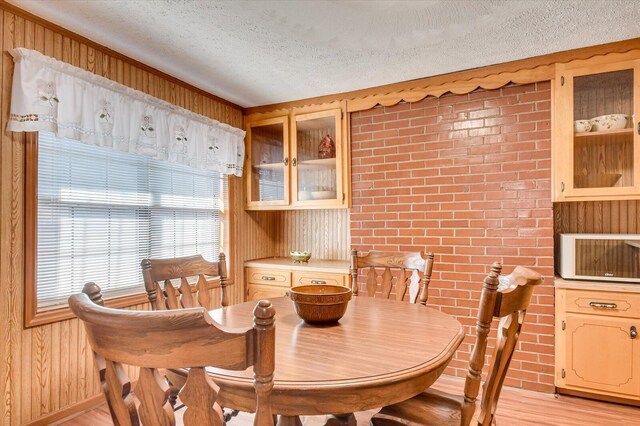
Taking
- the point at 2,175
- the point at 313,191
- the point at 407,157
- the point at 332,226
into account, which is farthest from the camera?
the point at 332,226

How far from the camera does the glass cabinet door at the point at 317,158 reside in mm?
3279

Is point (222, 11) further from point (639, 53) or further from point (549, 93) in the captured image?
point (639, 53)

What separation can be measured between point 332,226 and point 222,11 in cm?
220

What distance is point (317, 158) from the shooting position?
134 inches

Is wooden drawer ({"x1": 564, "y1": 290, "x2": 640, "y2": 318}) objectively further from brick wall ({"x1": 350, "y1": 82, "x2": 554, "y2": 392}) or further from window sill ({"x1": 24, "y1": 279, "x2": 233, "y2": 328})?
window sill ({"x1": 24, "y1": 279, "x2": 233, "y2": 328})

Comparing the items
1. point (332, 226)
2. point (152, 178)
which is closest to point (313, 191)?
point (332, 226)

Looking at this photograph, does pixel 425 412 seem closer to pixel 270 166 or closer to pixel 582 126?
pixel 582 126

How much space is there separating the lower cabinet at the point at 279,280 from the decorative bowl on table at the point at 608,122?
2034mm

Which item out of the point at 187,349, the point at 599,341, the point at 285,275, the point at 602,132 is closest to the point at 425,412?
the point at 187,349

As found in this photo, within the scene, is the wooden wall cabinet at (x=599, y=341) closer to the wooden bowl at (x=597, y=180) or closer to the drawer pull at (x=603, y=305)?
the drawer pull at (x=603, y=305)

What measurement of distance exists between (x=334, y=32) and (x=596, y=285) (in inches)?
89.7

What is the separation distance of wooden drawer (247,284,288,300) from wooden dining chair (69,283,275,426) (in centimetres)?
264

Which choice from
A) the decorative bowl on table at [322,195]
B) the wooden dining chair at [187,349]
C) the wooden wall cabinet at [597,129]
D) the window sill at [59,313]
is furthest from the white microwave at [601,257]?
the window sill at [59,313]

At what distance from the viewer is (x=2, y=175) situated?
1.93 meters
